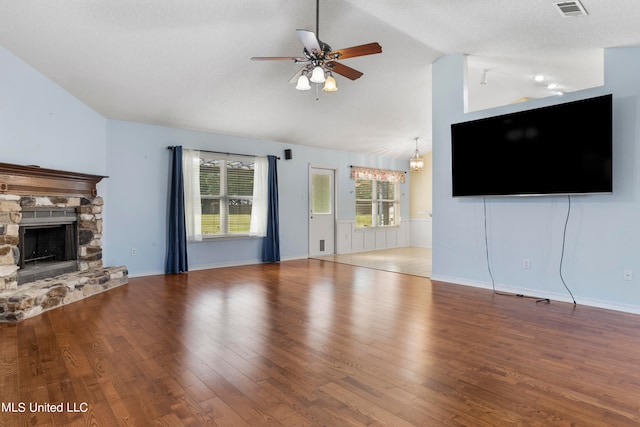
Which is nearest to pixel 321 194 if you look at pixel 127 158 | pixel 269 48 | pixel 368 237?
pixel 368 237

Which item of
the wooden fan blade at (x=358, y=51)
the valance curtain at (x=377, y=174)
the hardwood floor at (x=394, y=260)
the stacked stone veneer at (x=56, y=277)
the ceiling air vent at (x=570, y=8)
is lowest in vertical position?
the hardwood floor at (x=394, y=260)

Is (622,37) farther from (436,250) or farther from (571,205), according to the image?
(436,250)

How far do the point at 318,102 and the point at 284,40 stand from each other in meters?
1.83

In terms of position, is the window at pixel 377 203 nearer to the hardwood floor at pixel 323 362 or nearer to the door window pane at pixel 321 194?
the door window pane at pixel 321 194

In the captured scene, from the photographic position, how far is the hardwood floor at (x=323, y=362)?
1.91 metres

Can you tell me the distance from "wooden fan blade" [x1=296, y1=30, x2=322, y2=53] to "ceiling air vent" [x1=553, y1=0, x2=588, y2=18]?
7.47ft

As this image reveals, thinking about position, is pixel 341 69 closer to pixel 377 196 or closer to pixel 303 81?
pixel 303 81

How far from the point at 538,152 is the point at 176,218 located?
5.25 metres

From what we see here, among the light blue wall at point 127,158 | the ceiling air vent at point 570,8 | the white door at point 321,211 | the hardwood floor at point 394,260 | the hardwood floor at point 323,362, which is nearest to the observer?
the hardwood floor at point 323,362

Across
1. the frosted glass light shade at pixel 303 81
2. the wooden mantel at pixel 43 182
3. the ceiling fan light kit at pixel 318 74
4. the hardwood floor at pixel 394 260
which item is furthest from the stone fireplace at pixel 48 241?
the hardwood floor at pixel 394 260

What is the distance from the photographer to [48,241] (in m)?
4.82

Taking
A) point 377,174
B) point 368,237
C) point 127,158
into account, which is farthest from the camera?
point 377,174

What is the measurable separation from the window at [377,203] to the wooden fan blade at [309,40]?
233 inches

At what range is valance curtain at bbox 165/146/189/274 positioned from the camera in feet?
19.7
